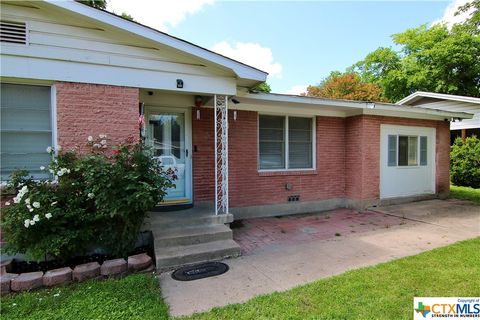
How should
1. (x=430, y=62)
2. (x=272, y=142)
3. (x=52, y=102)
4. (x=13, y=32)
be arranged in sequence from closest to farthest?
(x=13, y=32)
(x=52, y=102)
(x=272, y=142)
(x=430, y=62)

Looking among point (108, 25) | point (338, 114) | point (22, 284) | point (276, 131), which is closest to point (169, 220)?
point (22, 284)

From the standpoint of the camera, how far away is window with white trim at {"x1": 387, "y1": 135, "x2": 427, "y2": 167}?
344 inches

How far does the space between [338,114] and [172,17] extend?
20.1 feet

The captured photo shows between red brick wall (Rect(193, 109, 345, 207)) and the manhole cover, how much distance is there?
92.7 inches

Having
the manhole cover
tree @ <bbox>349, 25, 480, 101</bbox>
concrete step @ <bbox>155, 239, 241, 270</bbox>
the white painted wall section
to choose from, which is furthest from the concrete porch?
tree @ <bbox>349, 25, 480, 101</bbox>

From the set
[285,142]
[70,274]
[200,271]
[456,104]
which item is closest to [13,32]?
[70,274]

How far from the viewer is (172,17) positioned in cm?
898

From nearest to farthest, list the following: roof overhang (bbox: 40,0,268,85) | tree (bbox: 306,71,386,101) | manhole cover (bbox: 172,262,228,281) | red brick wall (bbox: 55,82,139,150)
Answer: manhole cover (bbox: 172,262,228,281) → roof overhang (bbox: 40,0,268,85) → red brick wall (bbox: 55,82,139,150) → tree (bbox: 306,71,386,101)

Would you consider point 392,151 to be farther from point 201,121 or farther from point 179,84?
point 179,84

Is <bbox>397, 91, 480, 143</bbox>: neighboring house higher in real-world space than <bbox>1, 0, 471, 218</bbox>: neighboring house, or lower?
higher

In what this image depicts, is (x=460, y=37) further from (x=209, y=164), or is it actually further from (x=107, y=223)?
(x=107, y=223)

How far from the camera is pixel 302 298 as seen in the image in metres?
3.25

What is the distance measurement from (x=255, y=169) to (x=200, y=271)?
360 centimetres

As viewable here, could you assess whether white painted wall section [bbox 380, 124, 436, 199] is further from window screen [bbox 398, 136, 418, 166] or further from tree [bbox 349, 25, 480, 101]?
tree [bbox 349, 25, 480, 101]
